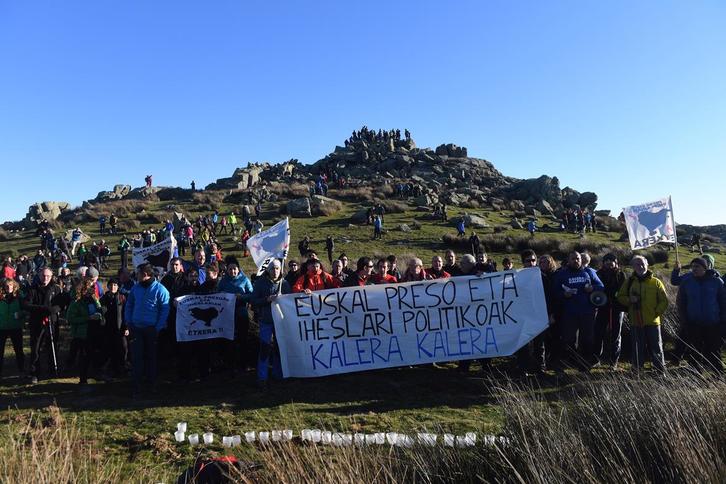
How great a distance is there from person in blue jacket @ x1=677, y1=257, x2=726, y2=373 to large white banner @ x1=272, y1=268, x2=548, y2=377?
228 centimetres

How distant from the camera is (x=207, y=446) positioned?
5.77 metres

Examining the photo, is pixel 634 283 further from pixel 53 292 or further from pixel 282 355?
pixel 53 292

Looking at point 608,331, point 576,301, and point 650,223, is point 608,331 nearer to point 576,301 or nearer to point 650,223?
point 576,301

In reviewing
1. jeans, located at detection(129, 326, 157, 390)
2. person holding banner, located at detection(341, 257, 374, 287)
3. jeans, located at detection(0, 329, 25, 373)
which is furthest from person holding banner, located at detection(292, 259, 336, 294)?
jeans, located at detection(0, 329, 25, 373)

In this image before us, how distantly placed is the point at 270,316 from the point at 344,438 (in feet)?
12.5

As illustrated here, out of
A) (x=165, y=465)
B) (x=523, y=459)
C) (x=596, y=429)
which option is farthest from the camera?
(x=165, y=465)

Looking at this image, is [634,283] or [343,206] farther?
[343,206]

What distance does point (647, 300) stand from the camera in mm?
7918

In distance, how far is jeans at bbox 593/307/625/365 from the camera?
8.98 m

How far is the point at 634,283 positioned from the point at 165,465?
287 inches

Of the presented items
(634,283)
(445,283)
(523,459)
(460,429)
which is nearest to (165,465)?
(460,429)

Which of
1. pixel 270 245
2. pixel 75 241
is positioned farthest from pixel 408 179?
pixel 270 245

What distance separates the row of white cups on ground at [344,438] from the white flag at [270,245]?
4.95 metres

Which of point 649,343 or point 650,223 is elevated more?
point 650,223
